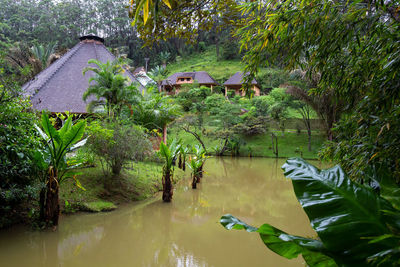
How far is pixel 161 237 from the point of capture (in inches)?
193

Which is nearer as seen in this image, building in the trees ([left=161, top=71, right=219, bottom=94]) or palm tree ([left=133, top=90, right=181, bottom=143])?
palm tree ([left=133, top=90, right=181, bottom=143])

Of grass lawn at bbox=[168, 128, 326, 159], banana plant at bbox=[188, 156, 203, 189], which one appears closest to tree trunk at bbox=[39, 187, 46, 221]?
banana plant at bbox=[188, 156, 203, 189]

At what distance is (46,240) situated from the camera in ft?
14.4

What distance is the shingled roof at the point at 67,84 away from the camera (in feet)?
38.8

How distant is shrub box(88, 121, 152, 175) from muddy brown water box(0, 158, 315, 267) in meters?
1.24

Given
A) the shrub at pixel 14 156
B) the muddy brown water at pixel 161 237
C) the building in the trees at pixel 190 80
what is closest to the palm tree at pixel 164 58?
the building in the trees at pixel 190 80

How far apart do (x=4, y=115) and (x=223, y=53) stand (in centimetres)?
4283

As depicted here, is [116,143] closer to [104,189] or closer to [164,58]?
[104,189]

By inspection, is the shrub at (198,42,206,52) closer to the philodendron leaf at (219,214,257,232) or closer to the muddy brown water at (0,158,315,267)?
the muddy brown water at (0,158,315,267)

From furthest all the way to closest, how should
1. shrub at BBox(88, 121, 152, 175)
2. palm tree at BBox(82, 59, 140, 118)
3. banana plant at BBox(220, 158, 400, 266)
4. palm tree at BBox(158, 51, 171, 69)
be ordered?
palm tree at BBox(158, 51, 171, 69) → palm tree at BBox(82, 59, 140, 118) → shrub at BBox(88, 121, 152, 175) → banana plant at BBox(220, 158, 400, 266)

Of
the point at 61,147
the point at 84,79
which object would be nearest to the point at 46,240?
the point at 61,147

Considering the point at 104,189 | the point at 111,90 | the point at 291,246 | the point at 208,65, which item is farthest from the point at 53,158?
the point at 208,65

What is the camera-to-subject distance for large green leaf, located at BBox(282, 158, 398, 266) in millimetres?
1228

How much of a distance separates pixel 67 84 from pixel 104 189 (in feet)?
26.8
